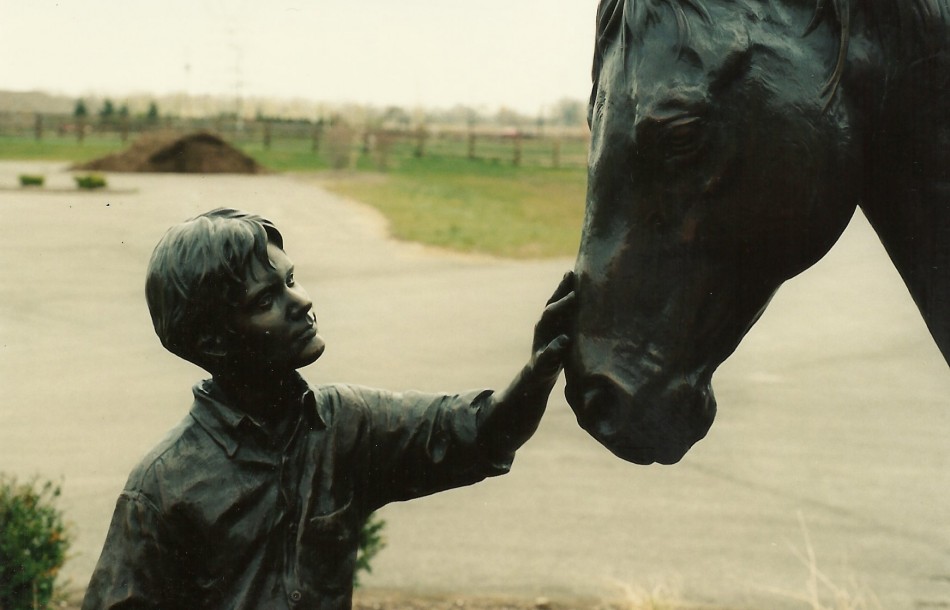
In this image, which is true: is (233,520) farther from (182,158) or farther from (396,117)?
(396,117)

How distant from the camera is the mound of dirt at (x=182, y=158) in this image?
1013 inches

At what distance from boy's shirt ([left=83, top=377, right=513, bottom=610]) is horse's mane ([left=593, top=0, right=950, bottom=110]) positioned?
718 mm

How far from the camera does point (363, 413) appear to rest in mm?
1682

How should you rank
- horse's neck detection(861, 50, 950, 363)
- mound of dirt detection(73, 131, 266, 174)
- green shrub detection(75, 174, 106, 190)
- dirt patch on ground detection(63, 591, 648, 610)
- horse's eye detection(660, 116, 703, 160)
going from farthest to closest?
mound of dirt detection(73, 131, 266, 174) < green shrub detection(75, 174, 106, 190) < dirt patch on ground detection(63, 591, 648, 610) < horse's neck detection(861, 50, 950, 363) < horse's eye detection(660, 116, 703, 160)

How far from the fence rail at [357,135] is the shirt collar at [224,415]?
30.5 m

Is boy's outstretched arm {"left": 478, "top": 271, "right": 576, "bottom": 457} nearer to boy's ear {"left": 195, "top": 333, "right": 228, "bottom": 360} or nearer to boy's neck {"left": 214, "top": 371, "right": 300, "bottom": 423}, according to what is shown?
boy's neck {"left": 214, "top": 371, "right": 300, "bottom": 423}

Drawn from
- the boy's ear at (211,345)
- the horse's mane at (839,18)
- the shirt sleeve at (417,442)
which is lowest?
the shirt sleeve at (417,442)

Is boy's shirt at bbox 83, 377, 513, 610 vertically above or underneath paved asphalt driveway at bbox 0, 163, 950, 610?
above

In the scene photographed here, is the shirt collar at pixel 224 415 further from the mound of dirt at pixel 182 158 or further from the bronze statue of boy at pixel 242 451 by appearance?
the mound of dirt at pixel 182 158

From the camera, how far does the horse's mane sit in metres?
1.32

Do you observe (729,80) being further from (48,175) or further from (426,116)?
(426,116)

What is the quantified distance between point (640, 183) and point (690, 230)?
0.29 ft

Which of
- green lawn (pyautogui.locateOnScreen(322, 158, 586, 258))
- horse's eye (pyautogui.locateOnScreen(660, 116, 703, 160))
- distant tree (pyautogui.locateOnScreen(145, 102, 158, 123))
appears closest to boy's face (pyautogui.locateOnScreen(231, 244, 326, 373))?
horse's eye (pyautogui.locateOnScreen(660, 116, 703, 160))

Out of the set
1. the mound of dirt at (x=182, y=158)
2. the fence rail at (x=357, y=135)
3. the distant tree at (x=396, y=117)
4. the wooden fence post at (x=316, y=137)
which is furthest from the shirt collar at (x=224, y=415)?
the distant tree at (x=396, y=117)
